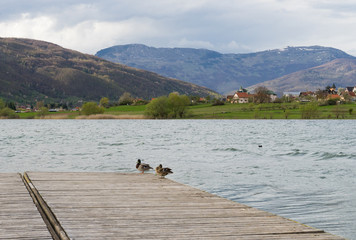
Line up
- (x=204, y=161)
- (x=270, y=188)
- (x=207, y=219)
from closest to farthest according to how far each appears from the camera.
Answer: (x=207, y=219)
(x=270, y=188)
(x=204, y=161)

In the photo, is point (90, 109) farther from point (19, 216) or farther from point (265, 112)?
point (19, 216)

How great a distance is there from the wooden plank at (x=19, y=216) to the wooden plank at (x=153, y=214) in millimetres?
503

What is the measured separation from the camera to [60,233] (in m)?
8.95

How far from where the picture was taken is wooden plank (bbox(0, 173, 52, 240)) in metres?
8.83

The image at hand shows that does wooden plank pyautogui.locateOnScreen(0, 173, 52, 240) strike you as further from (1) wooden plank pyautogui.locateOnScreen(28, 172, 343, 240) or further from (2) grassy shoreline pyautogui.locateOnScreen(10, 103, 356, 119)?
(2) grassy shoreline pyautogui.locateOnScreen(10, 103, 356, 119)

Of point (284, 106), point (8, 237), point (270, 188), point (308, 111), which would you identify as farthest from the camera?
point (284, 106)

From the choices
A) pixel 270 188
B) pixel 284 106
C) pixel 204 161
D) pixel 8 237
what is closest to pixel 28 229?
pixel 8 237

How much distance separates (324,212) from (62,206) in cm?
1060

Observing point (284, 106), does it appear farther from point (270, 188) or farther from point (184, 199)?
point (184, 199)

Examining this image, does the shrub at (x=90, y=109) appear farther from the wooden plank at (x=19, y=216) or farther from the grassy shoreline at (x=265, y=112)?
the wooden plank at (x=19, y=216)

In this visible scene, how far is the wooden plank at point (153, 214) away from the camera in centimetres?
933

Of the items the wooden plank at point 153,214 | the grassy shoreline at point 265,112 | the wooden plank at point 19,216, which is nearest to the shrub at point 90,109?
the grassy shoreline at point 265,112

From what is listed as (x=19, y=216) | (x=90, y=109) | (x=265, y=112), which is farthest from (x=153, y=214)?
(x=90, y=109)

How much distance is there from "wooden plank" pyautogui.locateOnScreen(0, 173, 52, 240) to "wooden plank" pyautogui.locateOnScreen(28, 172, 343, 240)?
1.65ft
